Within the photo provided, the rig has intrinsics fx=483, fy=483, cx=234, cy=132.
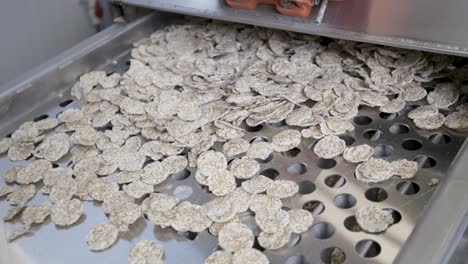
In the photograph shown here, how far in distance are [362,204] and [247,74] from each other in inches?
17.5

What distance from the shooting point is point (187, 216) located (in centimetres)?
78

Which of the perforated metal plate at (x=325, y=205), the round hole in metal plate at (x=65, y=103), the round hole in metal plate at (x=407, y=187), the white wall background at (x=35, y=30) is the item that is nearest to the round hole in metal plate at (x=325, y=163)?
the perforated metal plate at (x=325, y=205)

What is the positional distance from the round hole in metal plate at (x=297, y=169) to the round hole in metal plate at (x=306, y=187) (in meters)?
0.03

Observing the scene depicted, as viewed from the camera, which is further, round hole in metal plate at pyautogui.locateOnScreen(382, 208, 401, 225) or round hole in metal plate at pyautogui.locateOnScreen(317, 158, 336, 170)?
round hole in metal plate at pyautogui.locateOnScreen(317, 158, 336, 170)

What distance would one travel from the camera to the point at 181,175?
887 mm

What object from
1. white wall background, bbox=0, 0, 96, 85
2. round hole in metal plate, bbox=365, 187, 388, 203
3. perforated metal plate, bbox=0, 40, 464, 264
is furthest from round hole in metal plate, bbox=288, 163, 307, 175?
white wall background, bbox=0, 0, 96, 85

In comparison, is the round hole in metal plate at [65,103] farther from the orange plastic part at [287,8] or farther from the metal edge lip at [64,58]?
the orange plastic part at [287,8]

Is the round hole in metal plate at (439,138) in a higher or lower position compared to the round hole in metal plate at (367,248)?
higher

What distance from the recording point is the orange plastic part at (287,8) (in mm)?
974

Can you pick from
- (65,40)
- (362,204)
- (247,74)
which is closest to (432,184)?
(362,204)

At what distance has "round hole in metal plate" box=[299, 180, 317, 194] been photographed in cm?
81

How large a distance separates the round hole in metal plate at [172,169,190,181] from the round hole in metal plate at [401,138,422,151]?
39cm

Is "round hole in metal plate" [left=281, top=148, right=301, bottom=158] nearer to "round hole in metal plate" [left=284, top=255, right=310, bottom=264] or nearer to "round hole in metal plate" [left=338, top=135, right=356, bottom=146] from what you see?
"round hole in metal plate" [left=338, top=135, right=356, bottom=146]

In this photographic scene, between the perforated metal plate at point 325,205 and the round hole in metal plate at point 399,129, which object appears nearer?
the perforated metal plate at point 325,205
